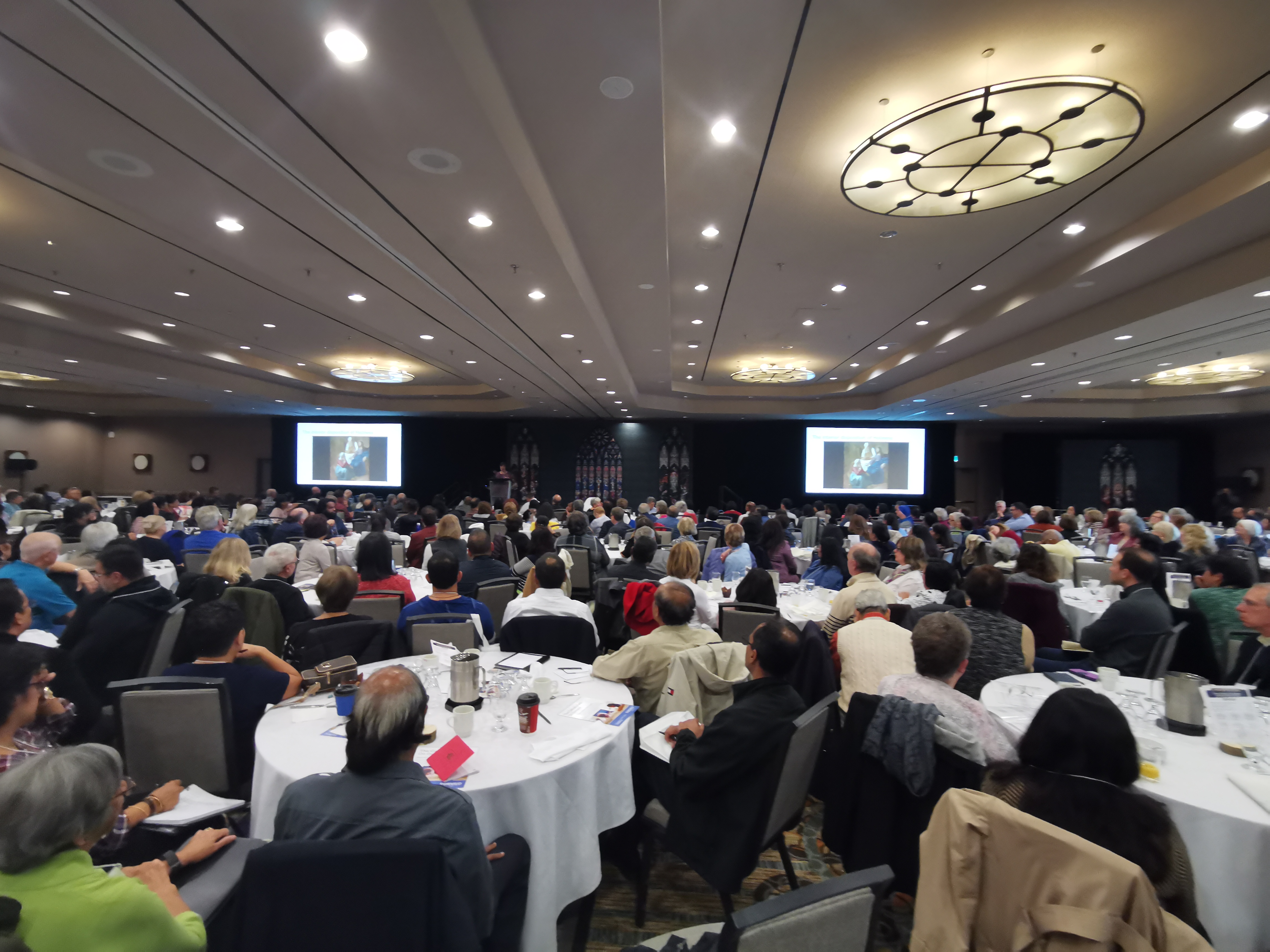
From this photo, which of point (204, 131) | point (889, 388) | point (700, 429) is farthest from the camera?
point (700, 429)

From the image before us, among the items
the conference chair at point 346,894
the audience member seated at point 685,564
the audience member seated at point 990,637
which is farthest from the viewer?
the audience member seated at point 685,564

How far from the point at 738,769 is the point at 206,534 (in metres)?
6.62

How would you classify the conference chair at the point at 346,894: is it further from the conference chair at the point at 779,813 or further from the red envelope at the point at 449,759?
the conference chair at the point at 779,813

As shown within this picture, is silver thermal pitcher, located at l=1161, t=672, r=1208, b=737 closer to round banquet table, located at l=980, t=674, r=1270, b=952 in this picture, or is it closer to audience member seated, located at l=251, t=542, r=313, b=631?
round banquet table, located at l=980, t=674, r=1270, b=952

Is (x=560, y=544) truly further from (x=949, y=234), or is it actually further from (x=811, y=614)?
(x=949, y=234)

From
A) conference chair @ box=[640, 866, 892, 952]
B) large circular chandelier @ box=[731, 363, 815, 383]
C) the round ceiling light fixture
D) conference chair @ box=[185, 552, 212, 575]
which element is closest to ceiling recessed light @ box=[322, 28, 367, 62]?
conference chair @ box=[640, 866, 892, 952]

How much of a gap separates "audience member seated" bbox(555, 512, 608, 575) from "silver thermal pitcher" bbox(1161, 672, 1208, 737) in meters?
5.12

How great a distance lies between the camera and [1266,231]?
202 inches

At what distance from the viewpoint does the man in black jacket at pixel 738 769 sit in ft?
6.82

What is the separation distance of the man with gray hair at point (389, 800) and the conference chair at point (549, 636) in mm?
1955

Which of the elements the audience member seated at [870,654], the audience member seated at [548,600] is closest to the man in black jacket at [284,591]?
the audience member seated at [548,600]

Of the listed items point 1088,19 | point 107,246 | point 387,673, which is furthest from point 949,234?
point 107,246

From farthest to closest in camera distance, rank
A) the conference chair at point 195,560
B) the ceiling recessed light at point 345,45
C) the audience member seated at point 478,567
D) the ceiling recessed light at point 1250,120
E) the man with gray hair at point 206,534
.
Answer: the man with gray hair at point 206,534 → the conference chair at point 195,560 → the audience member seated at point 478,567 → the ceiling recessed light at point 1250,120 → the ceiling recessed light at point 345,45

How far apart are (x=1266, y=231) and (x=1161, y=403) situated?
1290 cm
